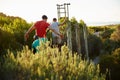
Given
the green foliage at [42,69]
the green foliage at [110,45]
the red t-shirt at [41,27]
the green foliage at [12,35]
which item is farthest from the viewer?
the green foliage at [110,45]

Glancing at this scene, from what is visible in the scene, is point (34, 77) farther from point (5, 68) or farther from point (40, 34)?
point (40, 34)

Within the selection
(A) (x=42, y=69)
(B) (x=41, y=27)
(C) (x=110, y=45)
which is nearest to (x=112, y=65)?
(B) (x=41, y=27)

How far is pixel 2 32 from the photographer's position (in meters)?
15.9

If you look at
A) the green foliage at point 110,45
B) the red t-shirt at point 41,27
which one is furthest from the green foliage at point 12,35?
the green foliage at point 110,45

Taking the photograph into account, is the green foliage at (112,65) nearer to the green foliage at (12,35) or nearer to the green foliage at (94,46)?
the green foliage at (12,35)

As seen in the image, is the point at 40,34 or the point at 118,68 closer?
the point at 40,34

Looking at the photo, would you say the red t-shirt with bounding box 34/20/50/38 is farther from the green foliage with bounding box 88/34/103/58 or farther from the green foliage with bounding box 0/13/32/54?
the green foliage with bounding box 88/34/103/58

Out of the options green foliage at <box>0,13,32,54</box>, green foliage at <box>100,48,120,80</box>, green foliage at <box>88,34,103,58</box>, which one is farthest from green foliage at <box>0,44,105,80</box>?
green foliage at <box>88,34,103,58</box>

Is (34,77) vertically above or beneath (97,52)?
above

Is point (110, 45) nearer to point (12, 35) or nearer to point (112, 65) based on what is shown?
point (112, 65)

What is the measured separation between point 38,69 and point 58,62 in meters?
0.97

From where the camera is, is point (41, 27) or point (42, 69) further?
point (41, 27)

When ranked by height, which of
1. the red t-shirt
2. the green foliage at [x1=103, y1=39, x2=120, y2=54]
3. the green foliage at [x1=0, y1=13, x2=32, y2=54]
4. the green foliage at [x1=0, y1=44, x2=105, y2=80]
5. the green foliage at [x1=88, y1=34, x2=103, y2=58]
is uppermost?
the red t-shirt

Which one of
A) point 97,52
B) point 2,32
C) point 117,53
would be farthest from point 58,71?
point 97,52
